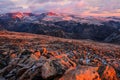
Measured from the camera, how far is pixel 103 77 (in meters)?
11.7

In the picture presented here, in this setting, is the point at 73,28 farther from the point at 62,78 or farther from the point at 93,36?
the point at 62,78

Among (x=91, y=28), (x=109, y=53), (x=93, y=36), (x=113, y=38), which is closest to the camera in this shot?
(x=109, y=53)

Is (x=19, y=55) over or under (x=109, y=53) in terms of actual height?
over

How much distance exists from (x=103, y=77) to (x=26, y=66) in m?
4.17

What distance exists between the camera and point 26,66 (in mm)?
13570

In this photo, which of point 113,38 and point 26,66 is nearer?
point 26,66

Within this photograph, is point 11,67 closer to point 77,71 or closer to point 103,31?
point 77,71

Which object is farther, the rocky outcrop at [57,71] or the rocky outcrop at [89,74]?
the rocky outcrop at [57,71]

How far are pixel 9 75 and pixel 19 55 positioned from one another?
367 cm

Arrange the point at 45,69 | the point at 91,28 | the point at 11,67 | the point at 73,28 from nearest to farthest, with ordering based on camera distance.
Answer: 1. the point at 45,69
2. the point at 11,67
3. the point at 91,28
4. the point at 73,28

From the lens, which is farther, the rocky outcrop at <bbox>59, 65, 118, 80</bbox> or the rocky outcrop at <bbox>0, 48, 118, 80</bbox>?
the rocky outcrop at <bbox>0, 48, 118, 80</bbox>

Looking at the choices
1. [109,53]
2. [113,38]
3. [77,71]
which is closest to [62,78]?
[77,71]

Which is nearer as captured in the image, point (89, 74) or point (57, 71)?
point (89, 74)

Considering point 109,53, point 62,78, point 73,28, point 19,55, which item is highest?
point 62,78
